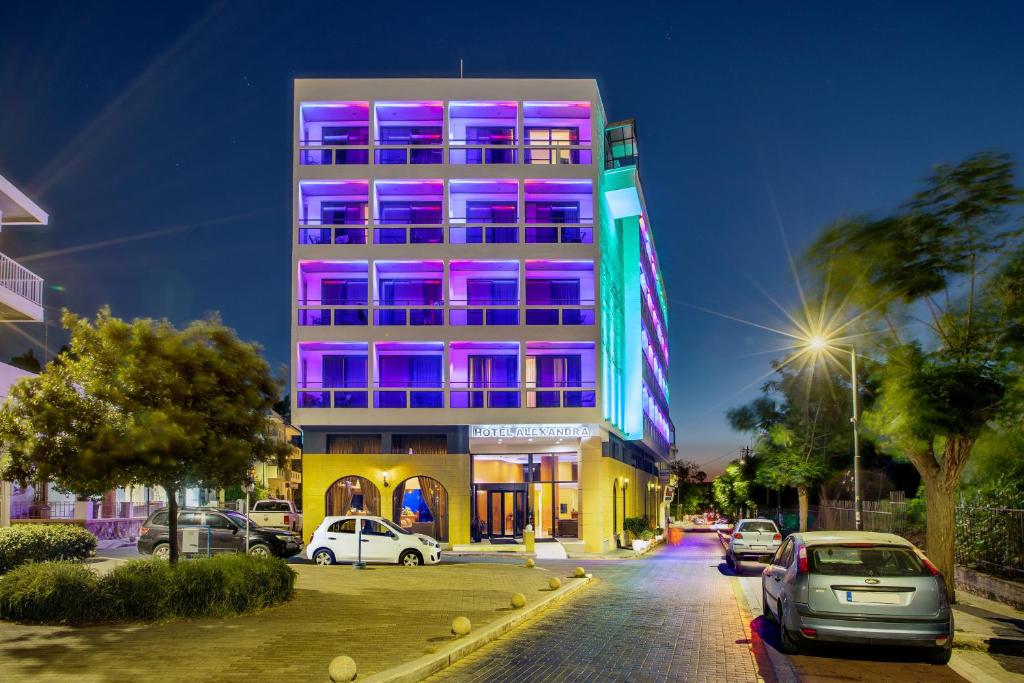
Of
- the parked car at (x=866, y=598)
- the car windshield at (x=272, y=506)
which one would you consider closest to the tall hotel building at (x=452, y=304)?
the car windshield at (x=272, y=506)

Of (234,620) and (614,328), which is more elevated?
(614,328)

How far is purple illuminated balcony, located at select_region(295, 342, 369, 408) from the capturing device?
40.9 meters

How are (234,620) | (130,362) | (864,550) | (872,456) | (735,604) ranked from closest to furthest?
(864,550) → (234,620) → (130,362) → (735,604) → (872,456)

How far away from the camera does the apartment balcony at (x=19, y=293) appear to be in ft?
95.0

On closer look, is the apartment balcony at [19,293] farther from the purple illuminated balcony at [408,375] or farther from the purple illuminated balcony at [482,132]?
the purple illuminated balcony at [482,132]

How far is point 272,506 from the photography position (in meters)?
43.9

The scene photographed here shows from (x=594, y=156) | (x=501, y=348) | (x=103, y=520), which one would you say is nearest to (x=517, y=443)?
(x=501, y=348)

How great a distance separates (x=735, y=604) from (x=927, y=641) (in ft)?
27.7

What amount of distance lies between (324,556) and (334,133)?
66.1ft

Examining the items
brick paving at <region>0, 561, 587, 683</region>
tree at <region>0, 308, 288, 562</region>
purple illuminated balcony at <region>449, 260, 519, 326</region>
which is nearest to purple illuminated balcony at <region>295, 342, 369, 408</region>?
purple illuminated balcony at <region>449, 260, 519, 326</region>

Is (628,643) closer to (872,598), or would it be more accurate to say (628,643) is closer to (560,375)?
(872,598)

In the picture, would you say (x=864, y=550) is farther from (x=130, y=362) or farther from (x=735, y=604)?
(x=130, y=362)

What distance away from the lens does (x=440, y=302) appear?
4103 cm

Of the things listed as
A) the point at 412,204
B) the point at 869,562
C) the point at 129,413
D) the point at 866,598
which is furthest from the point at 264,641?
the point at 412,204
